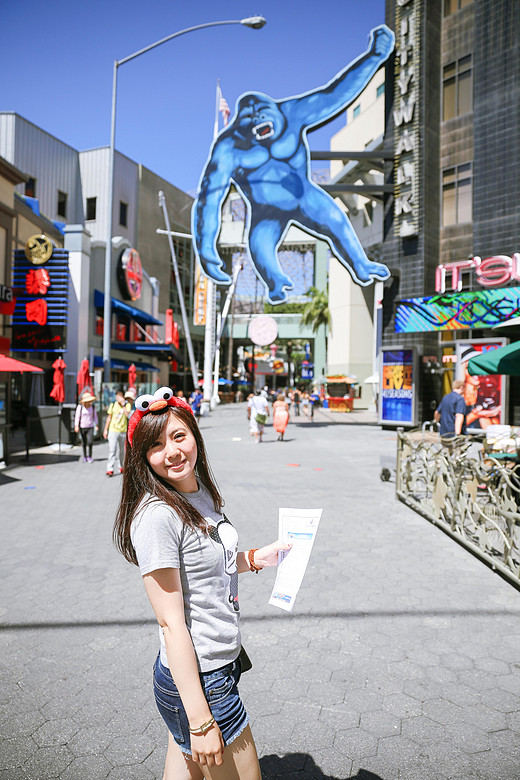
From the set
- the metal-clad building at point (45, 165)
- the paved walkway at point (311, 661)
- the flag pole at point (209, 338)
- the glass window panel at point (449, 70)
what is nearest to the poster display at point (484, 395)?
the glass window panel at point (449, 70)

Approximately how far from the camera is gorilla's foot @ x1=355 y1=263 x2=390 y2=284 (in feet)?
69.7

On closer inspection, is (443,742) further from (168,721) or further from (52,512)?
(52,512)

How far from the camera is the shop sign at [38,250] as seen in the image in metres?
17.6

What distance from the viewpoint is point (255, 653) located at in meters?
4.01

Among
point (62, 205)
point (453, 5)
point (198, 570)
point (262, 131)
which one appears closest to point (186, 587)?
point (198, 570)

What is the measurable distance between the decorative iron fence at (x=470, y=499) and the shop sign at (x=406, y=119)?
15.0m

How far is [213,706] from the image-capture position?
6.22 ft

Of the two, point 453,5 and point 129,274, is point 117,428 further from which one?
point 453,5

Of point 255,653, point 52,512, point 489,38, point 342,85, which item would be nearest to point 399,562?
point 255,653

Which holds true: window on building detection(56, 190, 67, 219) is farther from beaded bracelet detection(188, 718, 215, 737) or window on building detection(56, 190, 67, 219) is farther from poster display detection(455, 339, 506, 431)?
beaded bracelet detection(188, 718, 215, 737)

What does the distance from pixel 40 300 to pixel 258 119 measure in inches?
415

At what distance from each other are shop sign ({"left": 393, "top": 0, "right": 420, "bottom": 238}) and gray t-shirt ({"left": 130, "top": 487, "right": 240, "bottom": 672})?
22.1m

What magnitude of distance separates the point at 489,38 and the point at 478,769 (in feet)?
80.9

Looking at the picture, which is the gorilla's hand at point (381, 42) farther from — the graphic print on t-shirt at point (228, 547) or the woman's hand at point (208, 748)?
the woman's hand at point (208, 748)
